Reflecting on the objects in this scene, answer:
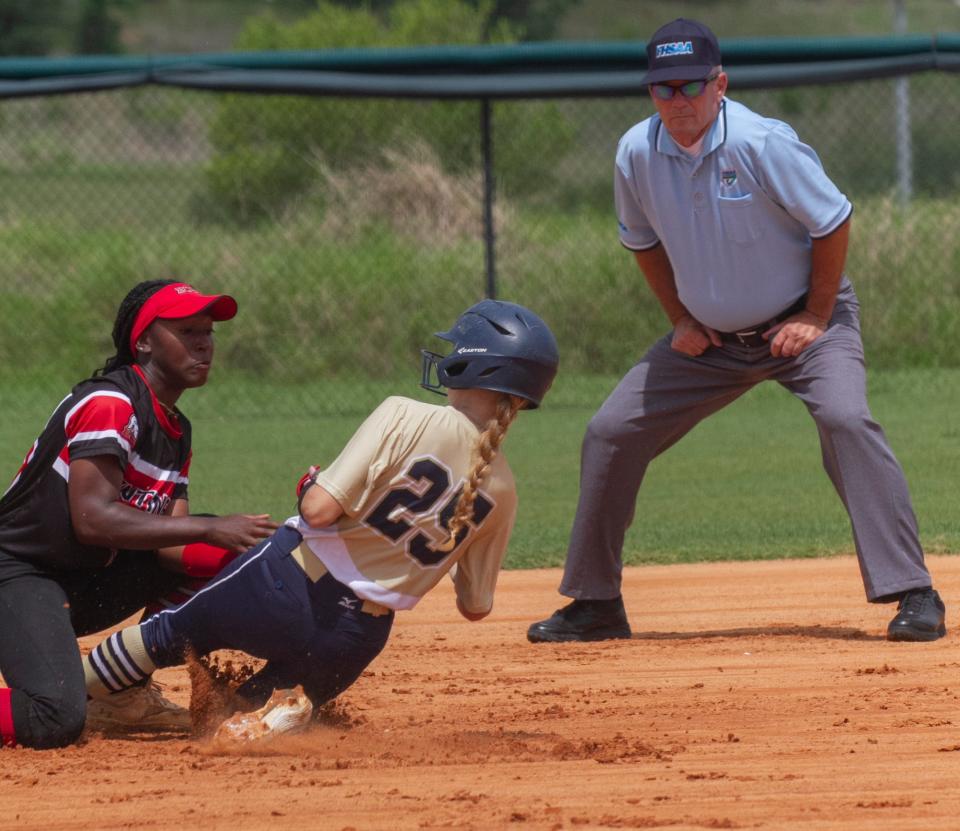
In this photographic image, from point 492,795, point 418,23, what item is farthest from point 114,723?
point 418,23

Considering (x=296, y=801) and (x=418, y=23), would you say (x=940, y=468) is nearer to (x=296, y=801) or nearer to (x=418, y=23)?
(x=296, y=801)

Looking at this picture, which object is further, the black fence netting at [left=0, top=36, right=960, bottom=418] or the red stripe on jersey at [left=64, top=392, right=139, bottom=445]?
the black fence netting at [left=0, top=36, right=960, bottom=418]

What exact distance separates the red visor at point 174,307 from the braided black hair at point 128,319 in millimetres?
23

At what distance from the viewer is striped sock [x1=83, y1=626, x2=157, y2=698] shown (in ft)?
14.3

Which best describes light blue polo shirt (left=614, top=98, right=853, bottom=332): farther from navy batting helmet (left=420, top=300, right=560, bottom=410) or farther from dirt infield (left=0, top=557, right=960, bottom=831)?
navy batting helmet (left=420, top=300, right=560, bottom=410)

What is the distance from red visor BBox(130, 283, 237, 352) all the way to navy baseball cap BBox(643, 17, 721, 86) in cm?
165

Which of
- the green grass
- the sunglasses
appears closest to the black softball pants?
the sunglasses

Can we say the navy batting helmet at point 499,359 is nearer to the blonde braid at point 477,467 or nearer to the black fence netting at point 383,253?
the blonde braid at point 477,467

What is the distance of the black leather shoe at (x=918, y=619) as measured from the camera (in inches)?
212

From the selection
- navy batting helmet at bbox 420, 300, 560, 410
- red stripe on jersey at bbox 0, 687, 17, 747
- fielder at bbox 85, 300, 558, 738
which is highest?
navy batting helmet at bbox 420, 300, 560, 410

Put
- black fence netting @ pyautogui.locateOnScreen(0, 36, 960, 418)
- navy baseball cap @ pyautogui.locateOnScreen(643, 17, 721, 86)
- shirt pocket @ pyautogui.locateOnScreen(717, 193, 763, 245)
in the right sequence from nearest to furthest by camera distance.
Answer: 1. navy baseball cap @ pyautogui.locateOnScreen(643, 17, 721, 86)
2. shirt pocket @ pyautogui.locateOnScreen(717, 193, 763, 245)
3. black fence netting @ pyautogui.locateOnScreen(0, 36, 960, 418)

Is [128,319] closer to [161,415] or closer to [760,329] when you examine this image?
[161,415]

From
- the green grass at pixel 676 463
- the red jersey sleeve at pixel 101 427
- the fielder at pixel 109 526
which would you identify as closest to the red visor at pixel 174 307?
the fielder at pixel 109 526

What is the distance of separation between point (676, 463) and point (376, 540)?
5999 millimetres
